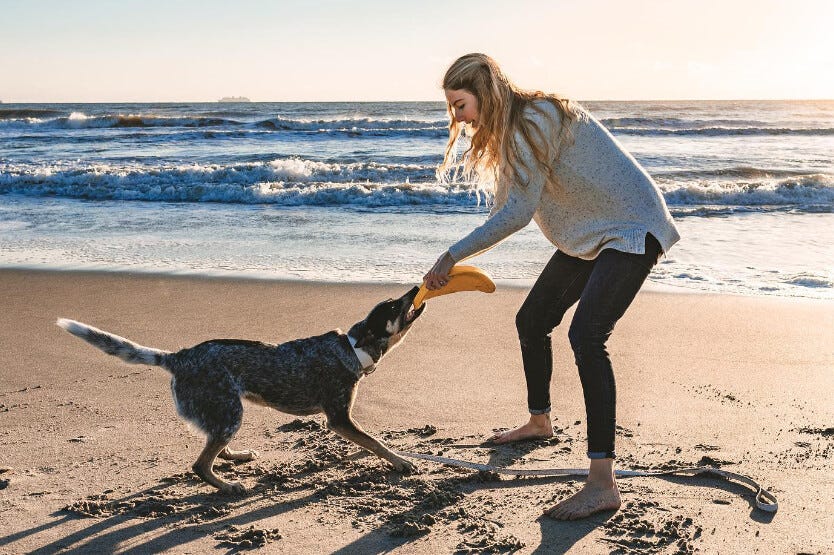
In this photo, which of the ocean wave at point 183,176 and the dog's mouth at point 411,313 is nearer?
the dog's mouth at point 411,313

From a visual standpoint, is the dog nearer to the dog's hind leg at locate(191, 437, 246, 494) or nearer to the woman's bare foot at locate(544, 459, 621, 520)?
the dog's hind leg at locate(191, 437, 246, 494)

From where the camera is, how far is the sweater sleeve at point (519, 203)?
3.35m

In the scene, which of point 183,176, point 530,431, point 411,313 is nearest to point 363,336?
point 411,313

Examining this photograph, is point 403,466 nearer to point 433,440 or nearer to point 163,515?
point 433,440

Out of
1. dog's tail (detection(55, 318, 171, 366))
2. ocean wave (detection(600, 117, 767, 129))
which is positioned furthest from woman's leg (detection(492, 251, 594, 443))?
ocean wave (detection(600, 117, 767, 129))

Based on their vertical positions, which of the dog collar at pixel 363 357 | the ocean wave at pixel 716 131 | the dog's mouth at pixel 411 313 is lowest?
the dog collar at pixel 363 357

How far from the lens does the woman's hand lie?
361 centimetres

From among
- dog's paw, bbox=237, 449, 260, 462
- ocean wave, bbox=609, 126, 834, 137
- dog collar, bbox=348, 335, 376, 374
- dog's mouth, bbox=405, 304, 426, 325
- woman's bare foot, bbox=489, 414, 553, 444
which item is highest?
ocean wave, bbox=609, 126, 834, 137

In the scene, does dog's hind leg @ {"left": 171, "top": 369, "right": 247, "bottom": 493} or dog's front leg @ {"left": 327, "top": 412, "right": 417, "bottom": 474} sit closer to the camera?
dog's hind leg @ {"left": 171, "top": 369, "right": 247, "bottom": 493}

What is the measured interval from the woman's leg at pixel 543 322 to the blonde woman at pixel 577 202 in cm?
39

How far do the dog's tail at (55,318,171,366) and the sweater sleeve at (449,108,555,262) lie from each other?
62.0 inches

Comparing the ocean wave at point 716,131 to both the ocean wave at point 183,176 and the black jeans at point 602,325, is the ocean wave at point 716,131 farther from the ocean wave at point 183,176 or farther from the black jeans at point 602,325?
the black jeans at point 602,325

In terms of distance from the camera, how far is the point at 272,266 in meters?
9.07

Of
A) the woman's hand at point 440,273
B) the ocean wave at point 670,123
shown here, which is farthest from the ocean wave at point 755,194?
the ocean wave at point 670,123
